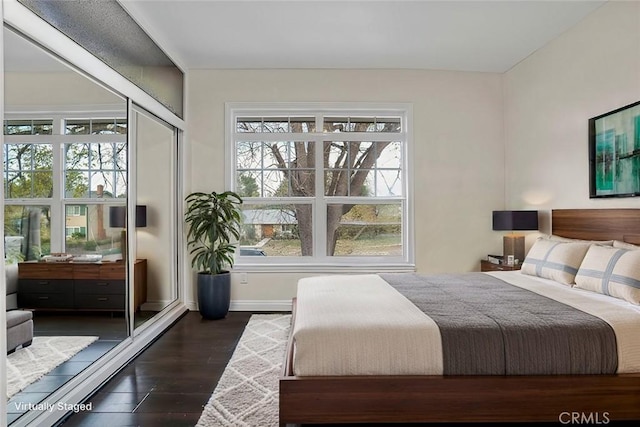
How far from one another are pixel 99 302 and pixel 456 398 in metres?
2.40

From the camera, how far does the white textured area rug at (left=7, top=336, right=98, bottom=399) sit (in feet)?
6.01

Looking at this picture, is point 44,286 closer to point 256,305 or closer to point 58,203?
point 58,203

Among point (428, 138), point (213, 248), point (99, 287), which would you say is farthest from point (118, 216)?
point (428, 138)

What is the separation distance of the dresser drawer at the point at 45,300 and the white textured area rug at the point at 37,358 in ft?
0.59

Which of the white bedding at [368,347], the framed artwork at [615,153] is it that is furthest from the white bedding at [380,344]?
the framed artwork at [615,153]

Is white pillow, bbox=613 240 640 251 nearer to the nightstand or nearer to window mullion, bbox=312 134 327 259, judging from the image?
the nightstand

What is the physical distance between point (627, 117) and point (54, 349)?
421cm

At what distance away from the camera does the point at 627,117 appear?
2879mm

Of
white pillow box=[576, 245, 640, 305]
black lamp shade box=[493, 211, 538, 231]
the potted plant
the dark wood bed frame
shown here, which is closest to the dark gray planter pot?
the potted plant

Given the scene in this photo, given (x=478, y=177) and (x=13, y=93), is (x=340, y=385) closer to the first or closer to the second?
(x=13, y=93)

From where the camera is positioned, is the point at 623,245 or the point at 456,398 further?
the point at 623,245

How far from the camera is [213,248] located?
426 cm

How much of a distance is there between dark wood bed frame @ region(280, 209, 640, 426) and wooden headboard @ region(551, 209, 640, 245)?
1.38 m

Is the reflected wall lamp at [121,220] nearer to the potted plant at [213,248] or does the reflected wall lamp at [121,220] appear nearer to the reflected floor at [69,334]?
the reflected floor at [69,334]
